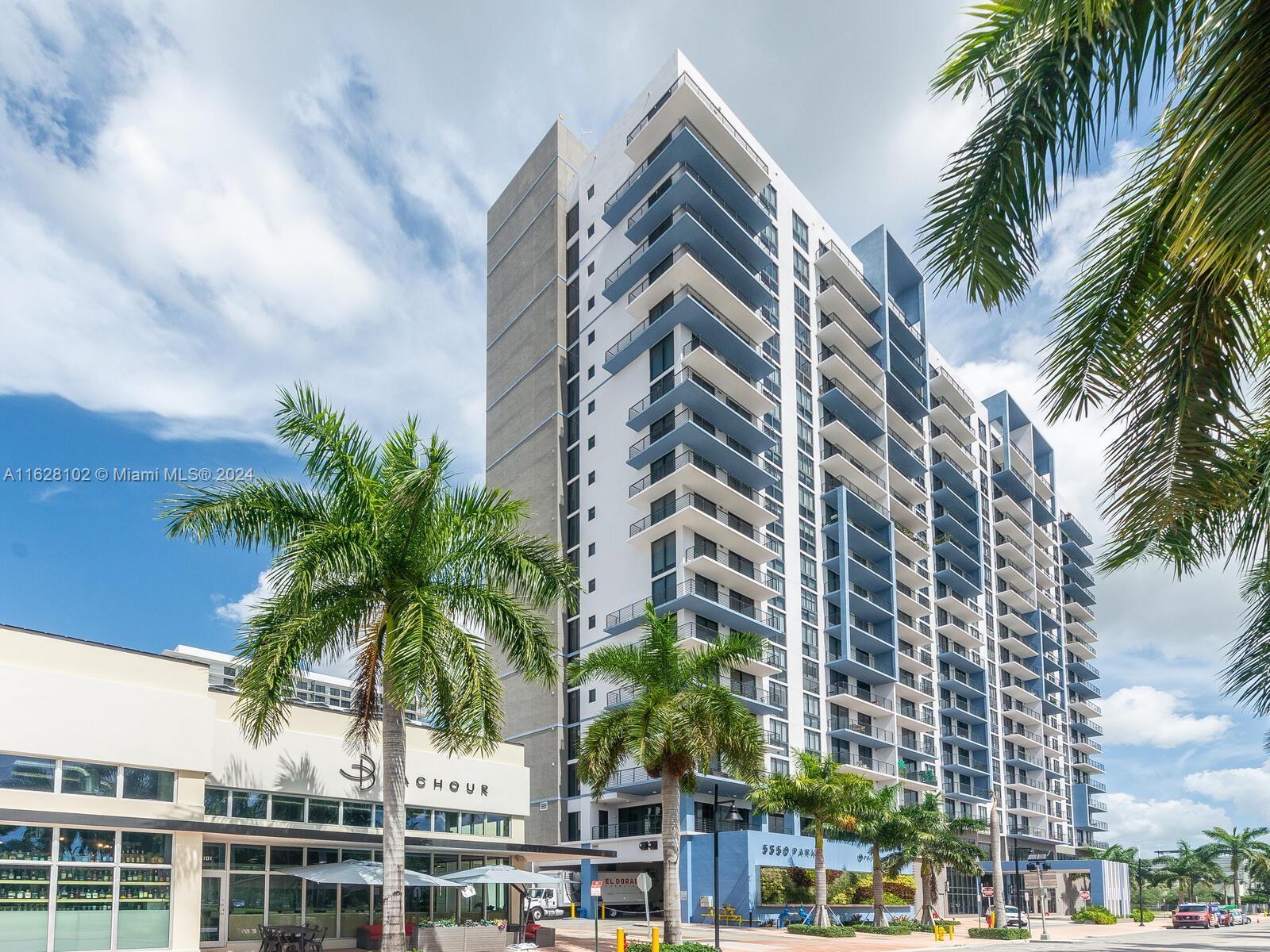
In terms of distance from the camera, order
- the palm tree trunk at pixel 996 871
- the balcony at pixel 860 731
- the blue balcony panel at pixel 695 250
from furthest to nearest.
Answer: the balcony at pixel 860 731 → the blue balcony panel at pixel 695 250 → the palm tree trunk at pixel 996 871

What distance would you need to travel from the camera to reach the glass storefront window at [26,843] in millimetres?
22953

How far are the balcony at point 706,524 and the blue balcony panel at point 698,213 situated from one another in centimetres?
1798

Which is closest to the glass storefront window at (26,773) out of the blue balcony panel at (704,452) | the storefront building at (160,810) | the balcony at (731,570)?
the storefront building at (160,810)

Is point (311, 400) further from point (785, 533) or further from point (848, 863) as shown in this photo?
point (848, 863)

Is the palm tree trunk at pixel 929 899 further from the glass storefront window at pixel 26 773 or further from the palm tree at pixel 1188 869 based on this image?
the palm tree at pixel 1188 869

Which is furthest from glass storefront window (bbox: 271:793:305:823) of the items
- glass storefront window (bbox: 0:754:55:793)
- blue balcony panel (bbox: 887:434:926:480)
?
blue balcony panel (bbox: 887:434:926:480)

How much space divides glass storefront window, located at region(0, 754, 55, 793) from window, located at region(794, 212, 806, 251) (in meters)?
66.0

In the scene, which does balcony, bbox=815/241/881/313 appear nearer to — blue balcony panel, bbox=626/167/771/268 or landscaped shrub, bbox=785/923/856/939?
blue balcony panel, bbox=626/167/771/268

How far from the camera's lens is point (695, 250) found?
67875 mm

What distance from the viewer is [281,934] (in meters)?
27.5

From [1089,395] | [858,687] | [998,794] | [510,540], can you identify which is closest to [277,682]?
[510,540]

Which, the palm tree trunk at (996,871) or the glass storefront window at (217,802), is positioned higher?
the glass storefront window at (217,802)

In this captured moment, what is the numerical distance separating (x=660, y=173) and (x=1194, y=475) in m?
64.8

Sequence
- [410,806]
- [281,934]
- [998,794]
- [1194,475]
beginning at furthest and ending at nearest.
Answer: [998,794] < [410,806] < [281,934] < [1194,475]
